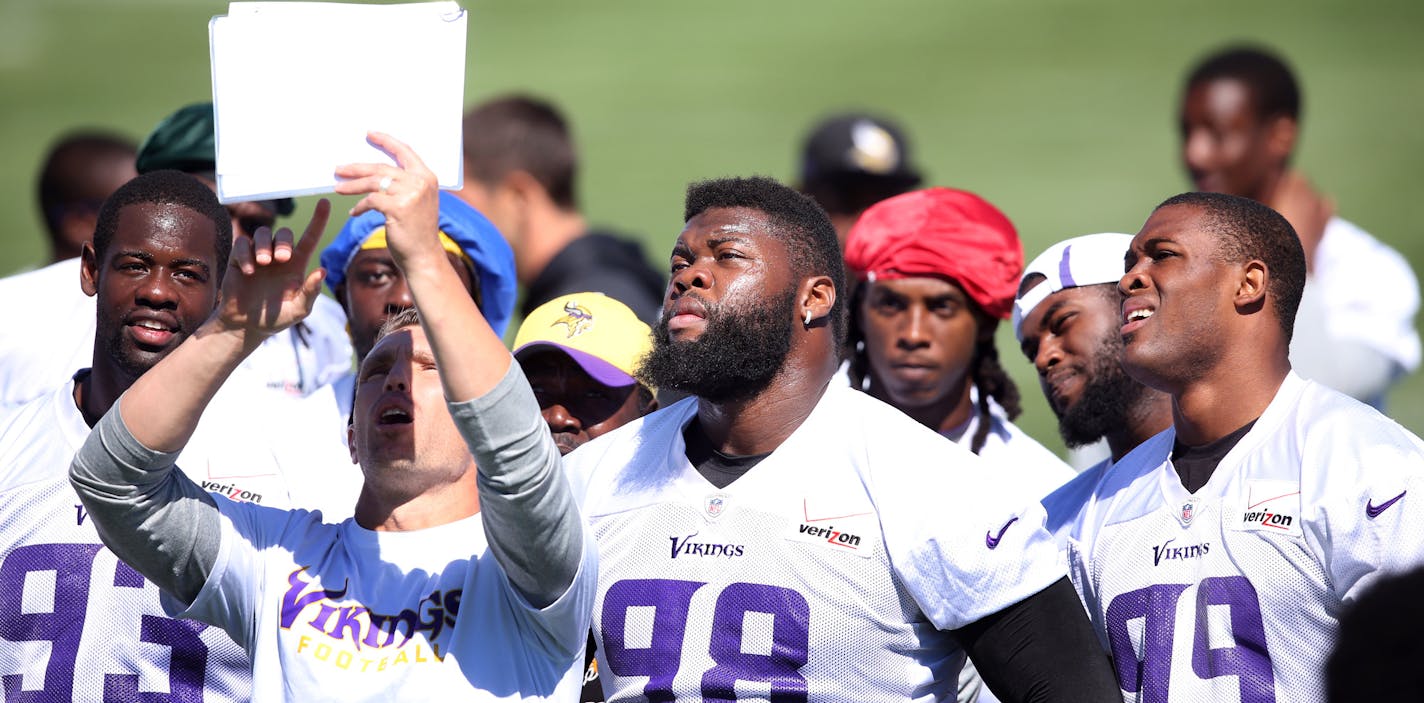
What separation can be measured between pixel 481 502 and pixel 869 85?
57.1 feet

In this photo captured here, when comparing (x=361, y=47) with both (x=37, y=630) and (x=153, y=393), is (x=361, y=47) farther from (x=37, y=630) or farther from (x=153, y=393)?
(x=37, y=630)

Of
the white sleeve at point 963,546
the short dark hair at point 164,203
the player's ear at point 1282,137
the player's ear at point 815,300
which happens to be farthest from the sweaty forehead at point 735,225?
the player's ear at point 1282,137

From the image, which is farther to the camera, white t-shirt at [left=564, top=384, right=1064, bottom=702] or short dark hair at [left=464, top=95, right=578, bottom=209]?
short dark hair at [left=464, top=95, right=578, bottom=209]

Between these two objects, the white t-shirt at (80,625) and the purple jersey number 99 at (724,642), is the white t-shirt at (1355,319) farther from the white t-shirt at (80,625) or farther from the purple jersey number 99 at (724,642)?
the white t-shirt at (80,625)

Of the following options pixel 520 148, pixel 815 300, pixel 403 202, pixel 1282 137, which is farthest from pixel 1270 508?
pixel 520 148

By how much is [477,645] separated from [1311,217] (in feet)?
15.9

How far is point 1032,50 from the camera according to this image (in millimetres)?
21156

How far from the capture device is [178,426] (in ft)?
11.0

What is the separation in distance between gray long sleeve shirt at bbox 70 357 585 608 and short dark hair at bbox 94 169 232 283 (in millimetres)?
1229

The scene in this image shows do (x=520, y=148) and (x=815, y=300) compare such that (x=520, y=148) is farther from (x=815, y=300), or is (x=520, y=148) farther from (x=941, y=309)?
(x=815, y=300)

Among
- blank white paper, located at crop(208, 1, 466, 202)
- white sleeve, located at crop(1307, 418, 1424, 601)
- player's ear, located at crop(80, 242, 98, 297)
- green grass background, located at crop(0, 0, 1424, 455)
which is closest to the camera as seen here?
blank white paper, located at crop(208, 1, 466, 202)

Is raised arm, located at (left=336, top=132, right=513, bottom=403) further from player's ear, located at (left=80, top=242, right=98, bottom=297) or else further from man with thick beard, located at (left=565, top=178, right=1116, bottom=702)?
player's ear, located at (left=80, top=242, right=98, bottom=297)

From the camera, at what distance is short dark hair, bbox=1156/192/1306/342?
14.0ft

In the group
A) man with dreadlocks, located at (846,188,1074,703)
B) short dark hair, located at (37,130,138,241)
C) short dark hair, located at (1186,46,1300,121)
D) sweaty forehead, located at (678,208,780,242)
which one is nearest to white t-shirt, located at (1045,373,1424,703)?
sweaty forehead, located at (678,208,780,242)
